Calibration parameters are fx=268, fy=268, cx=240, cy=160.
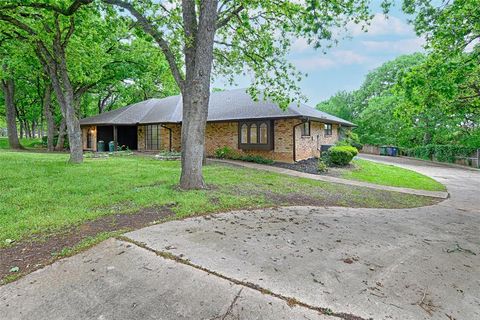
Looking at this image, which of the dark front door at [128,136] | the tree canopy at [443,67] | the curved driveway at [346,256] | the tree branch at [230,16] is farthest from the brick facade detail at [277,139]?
the curved driveway at [346,256]

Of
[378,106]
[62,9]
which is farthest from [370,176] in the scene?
[378,106]

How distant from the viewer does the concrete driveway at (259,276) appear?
246cm

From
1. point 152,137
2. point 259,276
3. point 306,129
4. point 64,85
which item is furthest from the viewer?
point 152,137

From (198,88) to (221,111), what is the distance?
1072 cm

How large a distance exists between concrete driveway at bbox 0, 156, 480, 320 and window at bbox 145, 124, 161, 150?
17.1 m

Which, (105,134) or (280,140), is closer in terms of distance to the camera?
(280,140)

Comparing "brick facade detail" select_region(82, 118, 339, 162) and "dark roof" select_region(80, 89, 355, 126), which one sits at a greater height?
"dark roof" select_region(80, 89, 355, 126)

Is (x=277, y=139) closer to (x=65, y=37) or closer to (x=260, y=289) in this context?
(x=65, y=37)

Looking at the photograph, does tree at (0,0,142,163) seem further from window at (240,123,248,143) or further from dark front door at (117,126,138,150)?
window at (240,123,248,143)

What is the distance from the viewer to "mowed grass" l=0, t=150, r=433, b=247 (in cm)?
498

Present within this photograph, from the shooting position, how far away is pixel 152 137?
69.5 feet

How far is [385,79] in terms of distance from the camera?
36.2 metres

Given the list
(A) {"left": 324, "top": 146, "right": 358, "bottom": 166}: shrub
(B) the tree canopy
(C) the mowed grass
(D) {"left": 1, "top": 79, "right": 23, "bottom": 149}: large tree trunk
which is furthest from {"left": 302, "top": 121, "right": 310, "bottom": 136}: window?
(D) {"left": 1, "top": 79, "right": 23, "bottom": 149}: large tree trunk

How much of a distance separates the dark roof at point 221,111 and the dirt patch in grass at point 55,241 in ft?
34.3
